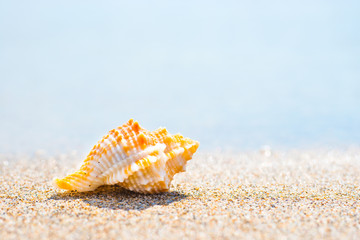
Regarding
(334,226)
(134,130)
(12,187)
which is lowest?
(334,226)

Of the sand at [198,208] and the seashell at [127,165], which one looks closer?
the sand at [198,208]

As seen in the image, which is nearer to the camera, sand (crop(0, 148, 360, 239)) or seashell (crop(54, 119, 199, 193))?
sand (crop(0, 148, 360, 239))

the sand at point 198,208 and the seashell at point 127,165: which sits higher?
the seashell at point 127,165

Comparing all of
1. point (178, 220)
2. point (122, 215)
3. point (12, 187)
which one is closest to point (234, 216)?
point (178, 220)

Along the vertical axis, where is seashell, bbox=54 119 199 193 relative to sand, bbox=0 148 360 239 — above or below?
above

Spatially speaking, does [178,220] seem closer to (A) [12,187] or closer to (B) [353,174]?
(A) [12,187]
